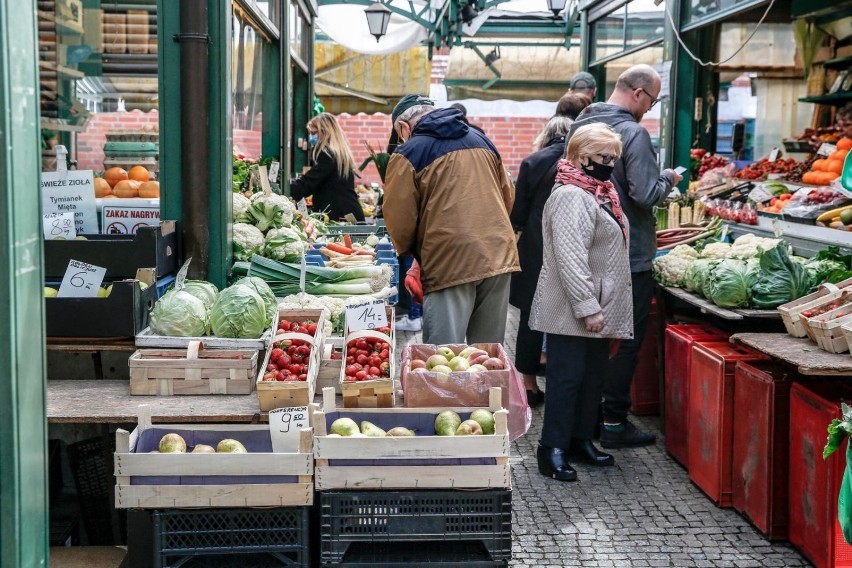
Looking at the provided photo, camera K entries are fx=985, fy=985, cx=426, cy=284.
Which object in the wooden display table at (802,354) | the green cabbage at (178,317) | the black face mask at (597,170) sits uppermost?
the black face mask at (597,170)

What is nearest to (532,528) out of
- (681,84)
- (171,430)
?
(171,430)

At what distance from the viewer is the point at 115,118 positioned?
8711 millimetres

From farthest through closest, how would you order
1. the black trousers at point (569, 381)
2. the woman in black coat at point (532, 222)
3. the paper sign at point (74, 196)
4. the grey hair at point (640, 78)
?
the woman in black coat at point (532, 222)
the grey hair at point (640, 78)
the black trousers at point (569, 381)
the paper sign at point (74, 196)

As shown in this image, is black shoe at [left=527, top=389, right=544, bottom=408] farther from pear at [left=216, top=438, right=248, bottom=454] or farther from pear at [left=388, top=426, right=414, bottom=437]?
pear at [left=216, top=438, right=248, bottom=454]

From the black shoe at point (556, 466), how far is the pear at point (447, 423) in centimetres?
194

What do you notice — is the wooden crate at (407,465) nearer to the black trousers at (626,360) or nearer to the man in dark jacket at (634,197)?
the man in dark jacket at (634,197)

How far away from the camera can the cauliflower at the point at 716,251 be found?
6.19 meters

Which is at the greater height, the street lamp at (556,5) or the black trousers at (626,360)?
the street lamp at (556,5)

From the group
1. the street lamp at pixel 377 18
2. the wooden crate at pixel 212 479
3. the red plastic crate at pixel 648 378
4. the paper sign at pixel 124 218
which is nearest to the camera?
the wooden crate at pixel 212 479

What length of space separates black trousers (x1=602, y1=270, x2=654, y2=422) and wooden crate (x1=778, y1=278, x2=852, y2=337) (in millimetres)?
1293

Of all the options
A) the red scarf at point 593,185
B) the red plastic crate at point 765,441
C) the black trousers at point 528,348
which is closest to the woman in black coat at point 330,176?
the black trousers at point 528,348

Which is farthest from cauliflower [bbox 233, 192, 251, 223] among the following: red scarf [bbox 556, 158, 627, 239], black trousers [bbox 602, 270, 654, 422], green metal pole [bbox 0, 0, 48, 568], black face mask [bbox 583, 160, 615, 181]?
green metal pole [bbox 0, 0, 48, 568]

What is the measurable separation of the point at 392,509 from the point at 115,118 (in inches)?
249

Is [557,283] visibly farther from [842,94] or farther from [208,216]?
[842,94]
